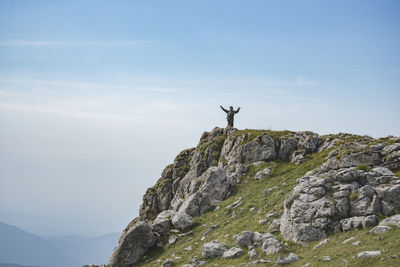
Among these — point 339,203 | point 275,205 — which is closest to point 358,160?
point 339,203

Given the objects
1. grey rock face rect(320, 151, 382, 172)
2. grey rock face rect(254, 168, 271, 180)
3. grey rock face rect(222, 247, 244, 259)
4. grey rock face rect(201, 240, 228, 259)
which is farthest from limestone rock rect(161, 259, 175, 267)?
grey rock face rect(320, 151, 382, 172)

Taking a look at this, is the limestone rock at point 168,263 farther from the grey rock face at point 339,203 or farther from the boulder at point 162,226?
the grey rock face at point 339,203

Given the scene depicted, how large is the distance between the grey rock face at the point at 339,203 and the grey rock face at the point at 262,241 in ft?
5.18

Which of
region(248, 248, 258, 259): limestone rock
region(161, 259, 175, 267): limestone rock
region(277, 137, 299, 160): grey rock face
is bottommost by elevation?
region(161, 259, 175, 267): limestone rock

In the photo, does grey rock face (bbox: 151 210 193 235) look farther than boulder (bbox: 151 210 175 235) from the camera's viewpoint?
No

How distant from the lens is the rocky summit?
22500 mm

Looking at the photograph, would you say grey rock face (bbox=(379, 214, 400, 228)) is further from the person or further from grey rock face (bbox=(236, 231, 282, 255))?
the person

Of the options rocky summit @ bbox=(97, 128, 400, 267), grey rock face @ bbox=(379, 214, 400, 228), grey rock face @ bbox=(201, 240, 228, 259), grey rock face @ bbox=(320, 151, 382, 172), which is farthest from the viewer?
grey rock face @ bbox=(320, 151, 382, 172)

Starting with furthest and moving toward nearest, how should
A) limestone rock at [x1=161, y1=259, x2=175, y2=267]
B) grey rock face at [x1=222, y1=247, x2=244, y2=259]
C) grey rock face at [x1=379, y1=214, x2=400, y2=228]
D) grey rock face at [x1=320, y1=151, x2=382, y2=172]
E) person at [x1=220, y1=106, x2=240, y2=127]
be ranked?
person at [x1=220, y1=106, x2=240, y2=127], grey rock face at [x1=320, y1=151, x2=382, y2=172], limestone rock at [x1=161, y1=259, x2=175, y2=267], grey rock face at [x1=222, y1=247, x2=244, y2=259], grey rock face at [x1=379, y1=214, x2=400, y2=228]

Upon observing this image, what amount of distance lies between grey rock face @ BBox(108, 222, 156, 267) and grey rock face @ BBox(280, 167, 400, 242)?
17.4 m

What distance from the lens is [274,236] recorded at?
2527 cm

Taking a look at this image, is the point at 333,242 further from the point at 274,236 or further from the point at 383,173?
the point at 383,173

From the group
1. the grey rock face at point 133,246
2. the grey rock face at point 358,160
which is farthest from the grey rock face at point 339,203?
the grey rock face at point 133,246

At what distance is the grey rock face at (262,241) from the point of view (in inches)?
943
